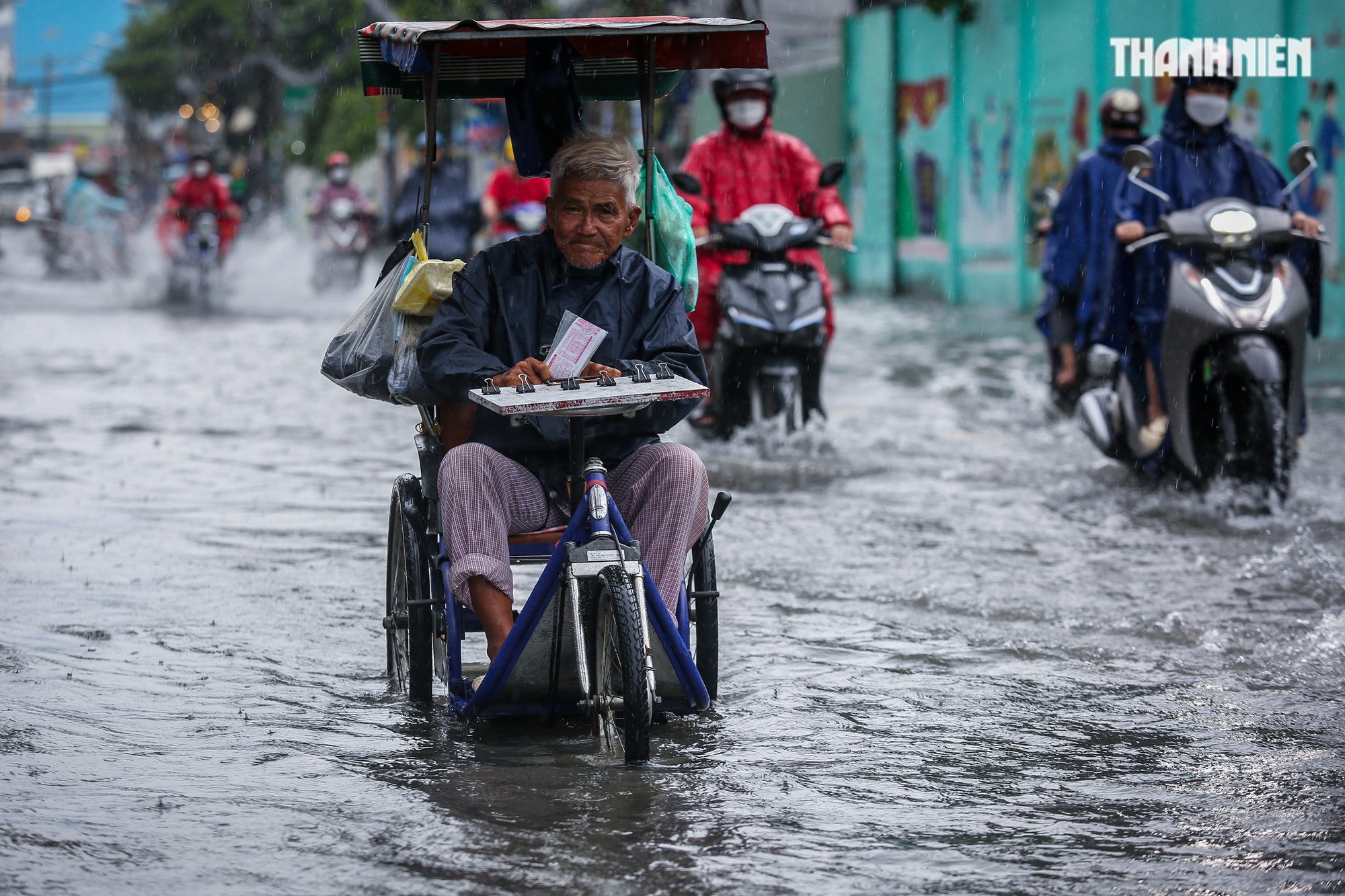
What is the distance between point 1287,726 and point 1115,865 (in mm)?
1216

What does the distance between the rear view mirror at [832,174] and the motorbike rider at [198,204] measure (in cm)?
1510

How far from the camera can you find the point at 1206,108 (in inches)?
327

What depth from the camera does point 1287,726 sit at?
4.70m

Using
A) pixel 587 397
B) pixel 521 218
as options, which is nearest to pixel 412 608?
pixel 587 397

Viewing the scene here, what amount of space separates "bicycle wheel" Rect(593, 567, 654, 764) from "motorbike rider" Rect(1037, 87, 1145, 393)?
193 inches

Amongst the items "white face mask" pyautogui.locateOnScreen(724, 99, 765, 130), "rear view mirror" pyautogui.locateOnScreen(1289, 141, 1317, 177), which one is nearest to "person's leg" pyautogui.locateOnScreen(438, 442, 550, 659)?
"rear view mirror" pyautogui.locateOnScreen(1289, 141, 1317, 177)

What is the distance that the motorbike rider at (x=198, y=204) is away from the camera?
2328 cm

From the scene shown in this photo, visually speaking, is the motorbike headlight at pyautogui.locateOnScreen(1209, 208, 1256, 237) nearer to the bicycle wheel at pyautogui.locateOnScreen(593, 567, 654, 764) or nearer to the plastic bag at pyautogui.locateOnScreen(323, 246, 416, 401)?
the plastic bag at pyautogui.locateOnScreen(323, 246, 416, 401)

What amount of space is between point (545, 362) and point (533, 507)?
396 mm

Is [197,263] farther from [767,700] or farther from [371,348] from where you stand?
[767,700]

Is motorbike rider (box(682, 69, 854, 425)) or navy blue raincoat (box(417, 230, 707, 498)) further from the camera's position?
motorbike rider (box(682, 69, 854, 425))

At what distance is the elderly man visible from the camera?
456 centimetres

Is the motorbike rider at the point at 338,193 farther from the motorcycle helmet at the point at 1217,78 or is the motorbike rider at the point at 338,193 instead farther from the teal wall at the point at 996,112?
the motorcycle helmet at the point at 1217,78

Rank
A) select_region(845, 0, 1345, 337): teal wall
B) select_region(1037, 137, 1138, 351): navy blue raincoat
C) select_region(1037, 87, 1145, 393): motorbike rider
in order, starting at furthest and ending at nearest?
select_region(845, 0, 1345, 337): teal wall < select_region(1037, 87, 1145, 393): motorbike rider < select_region(1037, 137, 1138, 351): navy blue raincoat
